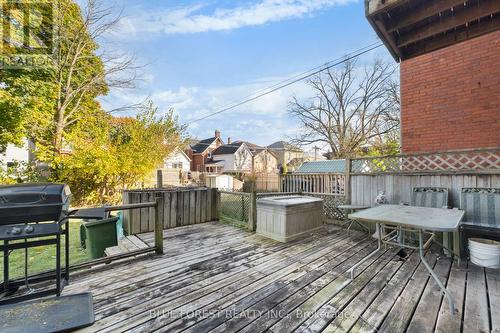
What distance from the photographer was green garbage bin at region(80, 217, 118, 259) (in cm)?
387

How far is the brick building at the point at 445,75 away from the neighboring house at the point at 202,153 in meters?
31.3

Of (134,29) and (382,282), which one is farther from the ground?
(134,29)

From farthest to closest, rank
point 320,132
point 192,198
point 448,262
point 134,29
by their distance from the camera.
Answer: point 320,132
point 134,29
point 192,198
point 448,262

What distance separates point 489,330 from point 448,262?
1771 mm

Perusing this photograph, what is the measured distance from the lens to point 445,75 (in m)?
4.97

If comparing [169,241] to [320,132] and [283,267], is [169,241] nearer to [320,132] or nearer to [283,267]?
[283,267]

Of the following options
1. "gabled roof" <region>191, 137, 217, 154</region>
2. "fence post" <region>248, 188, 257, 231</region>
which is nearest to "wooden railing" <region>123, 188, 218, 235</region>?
"fence post" <region>248, 188, 257, 231</region>

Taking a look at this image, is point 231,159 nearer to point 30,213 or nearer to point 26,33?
point 26,33

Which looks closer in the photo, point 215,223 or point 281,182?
point 215,223

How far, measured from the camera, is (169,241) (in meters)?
4.27

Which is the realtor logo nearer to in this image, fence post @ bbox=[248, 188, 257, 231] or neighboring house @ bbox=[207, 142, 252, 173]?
fence post @ bbox=[248, 188, 257, 231]

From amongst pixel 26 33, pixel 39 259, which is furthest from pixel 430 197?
pixel 26 33

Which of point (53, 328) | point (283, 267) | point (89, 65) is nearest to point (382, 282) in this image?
point (283, 267)

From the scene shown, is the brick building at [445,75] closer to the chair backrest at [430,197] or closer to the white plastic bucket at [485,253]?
the chair backrest at [430,197]
